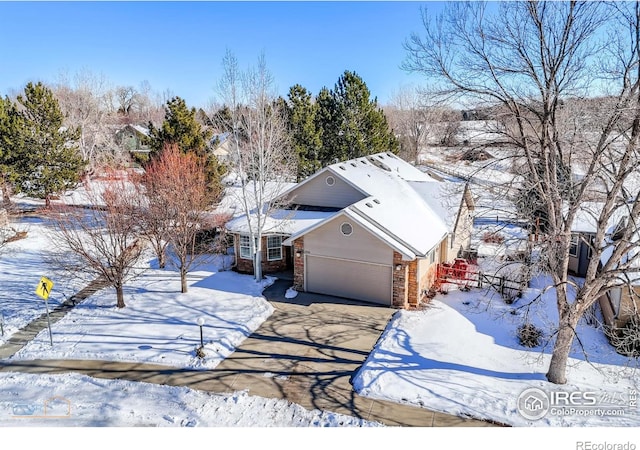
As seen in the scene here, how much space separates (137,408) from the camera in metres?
9.77

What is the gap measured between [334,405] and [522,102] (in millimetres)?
8229

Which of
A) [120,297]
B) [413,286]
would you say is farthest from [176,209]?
[413,286]

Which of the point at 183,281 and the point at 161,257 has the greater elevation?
the point at 161,257

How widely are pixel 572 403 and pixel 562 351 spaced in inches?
46.5

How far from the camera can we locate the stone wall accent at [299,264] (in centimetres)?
1679

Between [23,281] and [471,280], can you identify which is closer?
[471,280]

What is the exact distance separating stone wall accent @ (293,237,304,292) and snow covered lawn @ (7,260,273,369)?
1.40 meters

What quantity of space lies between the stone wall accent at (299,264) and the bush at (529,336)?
7.79m

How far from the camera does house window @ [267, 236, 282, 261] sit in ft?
62.1

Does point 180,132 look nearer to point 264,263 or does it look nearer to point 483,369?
point 264,263

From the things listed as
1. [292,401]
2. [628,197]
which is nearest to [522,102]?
[628,197]

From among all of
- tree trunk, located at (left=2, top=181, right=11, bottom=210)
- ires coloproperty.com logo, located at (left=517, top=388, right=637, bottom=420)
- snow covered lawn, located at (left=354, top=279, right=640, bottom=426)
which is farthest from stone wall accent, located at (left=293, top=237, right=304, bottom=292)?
tree trunk, located at (left=2, top=181, right=11, bottom=210)

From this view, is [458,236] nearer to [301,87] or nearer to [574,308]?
[574,308]

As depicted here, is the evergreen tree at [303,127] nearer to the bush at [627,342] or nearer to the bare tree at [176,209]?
the bare tree at [176,209]
